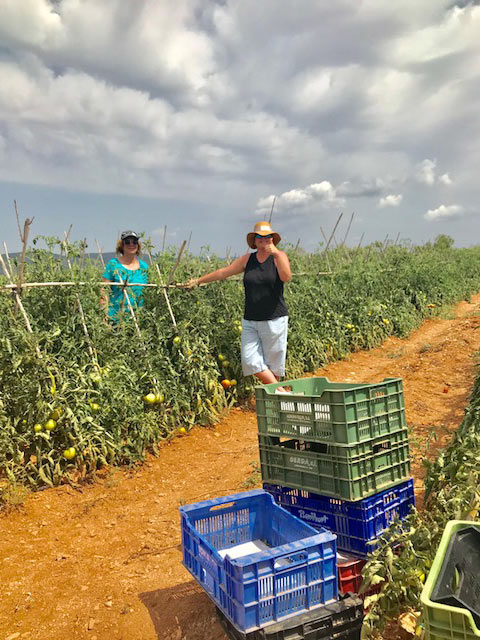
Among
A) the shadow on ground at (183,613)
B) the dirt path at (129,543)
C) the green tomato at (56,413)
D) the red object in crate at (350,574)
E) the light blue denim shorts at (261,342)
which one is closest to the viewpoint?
the red object in crate at (350,574)

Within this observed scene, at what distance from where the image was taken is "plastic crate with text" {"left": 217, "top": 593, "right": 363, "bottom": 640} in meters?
2.24

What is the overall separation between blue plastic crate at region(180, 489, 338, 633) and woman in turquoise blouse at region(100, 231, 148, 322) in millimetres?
3248

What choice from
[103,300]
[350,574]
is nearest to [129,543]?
[350,574]

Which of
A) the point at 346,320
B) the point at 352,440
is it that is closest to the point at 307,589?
the point at 352,440

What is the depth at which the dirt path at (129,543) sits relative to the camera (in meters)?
3.00

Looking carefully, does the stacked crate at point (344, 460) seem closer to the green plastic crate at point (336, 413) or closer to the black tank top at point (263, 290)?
the green plastic crate at point (336, 413)

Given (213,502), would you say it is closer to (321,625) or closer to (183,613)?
(183,613)

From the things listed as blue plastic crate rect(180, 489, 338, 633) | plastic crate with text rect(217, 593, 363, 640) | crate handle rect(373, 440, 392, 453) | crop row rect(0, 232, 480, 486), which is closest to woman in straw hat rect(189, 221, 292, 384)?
crop row rect(0, 232, 480, 486)

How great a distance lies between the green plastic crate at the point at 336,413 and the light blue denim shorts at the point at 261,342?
2243 millimetres

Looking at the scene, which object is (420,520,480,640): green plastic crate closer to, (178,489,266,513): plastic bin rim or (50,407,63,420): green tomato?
(178,489,266,513): plastic bin rim

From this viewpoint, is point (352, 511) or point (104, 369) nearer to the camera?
point (352, 511)

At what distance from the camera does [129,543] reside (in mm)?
3916

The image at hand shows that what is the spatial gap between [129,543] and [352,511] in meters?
1.92

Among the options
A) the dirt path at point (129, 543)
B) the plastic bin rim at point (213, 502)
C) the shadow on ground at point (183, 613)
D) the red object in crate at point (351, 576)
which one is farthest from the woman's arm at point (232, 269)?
the red object in crate at point (351, 576)
